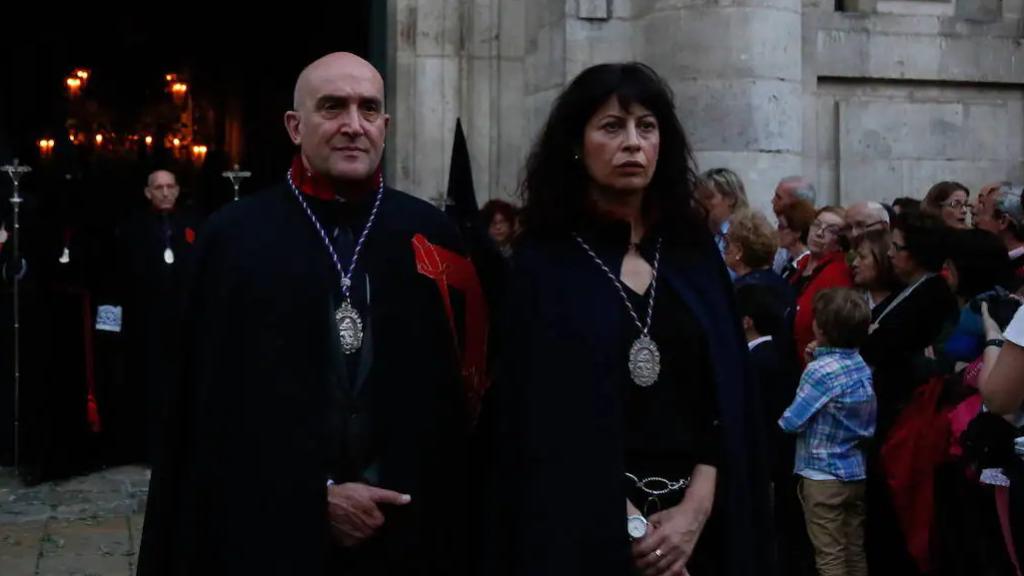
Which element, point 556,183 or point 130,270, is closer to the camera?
point 556,183

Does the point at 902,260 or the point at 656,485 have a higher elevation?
the point at 902,260

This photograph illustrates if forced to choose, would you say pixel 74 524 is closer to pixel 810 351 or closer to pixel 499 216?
pixel 499 216

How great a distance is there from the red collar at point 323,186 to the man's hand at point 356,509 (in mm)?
744

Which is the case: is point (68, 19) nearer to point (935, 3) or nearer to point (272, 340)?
point (935, 3)

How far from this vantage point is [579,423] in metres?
3.22

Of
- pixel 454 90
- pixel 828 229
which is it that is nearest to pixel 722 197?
pixel 828 229

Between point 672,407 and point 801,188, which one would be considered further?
point 801,188

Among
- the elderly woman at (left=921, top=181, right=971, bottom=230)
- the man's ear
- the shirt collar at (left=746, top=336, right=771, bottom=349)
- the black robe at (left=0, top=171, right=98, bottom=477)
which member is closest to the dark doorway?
the black robe at (left=0, top=171, right=98, bottom=477)

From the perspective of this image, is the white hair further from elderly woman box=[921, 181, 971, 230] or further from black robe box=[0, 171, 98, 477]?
black robe box=[0, 171, 98, 477]

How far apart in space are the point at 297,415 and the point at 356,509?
0.27 metres

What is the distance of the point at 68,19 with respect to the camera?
16.1 metres

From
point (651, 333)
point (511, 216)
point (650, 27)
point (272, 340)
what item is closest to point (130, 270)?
point (511, 216)

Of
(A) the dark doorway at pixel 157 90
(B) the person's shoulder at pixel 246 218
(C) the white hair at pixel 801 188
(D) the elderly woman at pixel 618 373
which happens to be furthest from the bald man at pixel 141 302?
(D) the elderly woman at pixel 618 373

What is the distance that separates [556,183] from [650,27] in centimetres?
511
